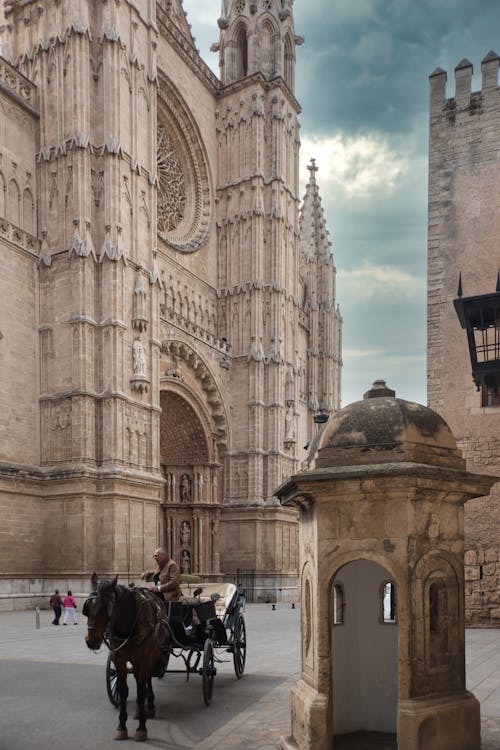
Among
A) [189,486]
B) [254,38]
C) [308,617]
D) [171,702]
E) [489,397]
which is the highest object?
[254,38]

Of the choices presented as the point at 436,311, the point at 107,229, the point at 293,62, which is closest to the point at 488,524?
the point at 436,311

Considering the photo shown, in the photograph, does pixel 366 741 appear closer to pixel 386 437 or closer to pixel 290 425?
pixel 386 437

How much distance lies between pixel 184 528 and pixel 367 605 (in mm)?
23741

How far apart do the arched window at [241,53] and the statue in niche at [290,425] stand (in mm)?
16033

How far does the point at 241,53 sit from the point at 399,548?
34878 millimetres

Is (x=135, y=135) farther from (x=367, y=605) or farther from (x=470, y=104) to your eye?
(x=367, y=605)

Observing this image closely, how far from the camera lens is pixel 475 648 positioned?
11.6 m

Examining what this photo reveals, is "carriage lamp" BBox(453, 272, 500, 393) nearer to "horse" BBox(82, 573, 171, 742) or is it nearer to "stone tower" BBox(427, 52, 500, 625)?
"stone tower" BBox(427, 52, 500, 625)

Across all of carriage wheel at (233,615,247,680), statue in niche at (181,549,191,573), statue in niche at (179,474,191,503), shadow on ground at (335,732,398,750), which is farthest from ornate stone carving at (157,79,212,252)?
shadow on ground at (335,732,398,750)

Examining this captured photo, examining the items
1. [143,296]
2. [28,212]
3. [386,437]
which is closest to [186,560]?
[143,296]

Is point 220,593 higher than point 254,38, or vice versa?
point 254,38

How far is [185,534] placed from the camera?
29594 mm

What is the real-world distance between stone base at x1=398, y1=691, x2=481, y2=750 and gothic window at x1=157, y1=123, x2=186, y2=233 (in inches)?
1052

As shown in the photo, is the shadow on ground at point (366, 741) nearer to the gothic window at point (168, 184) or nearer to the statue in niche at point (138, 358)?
the statue in niche at point (138, 358)
